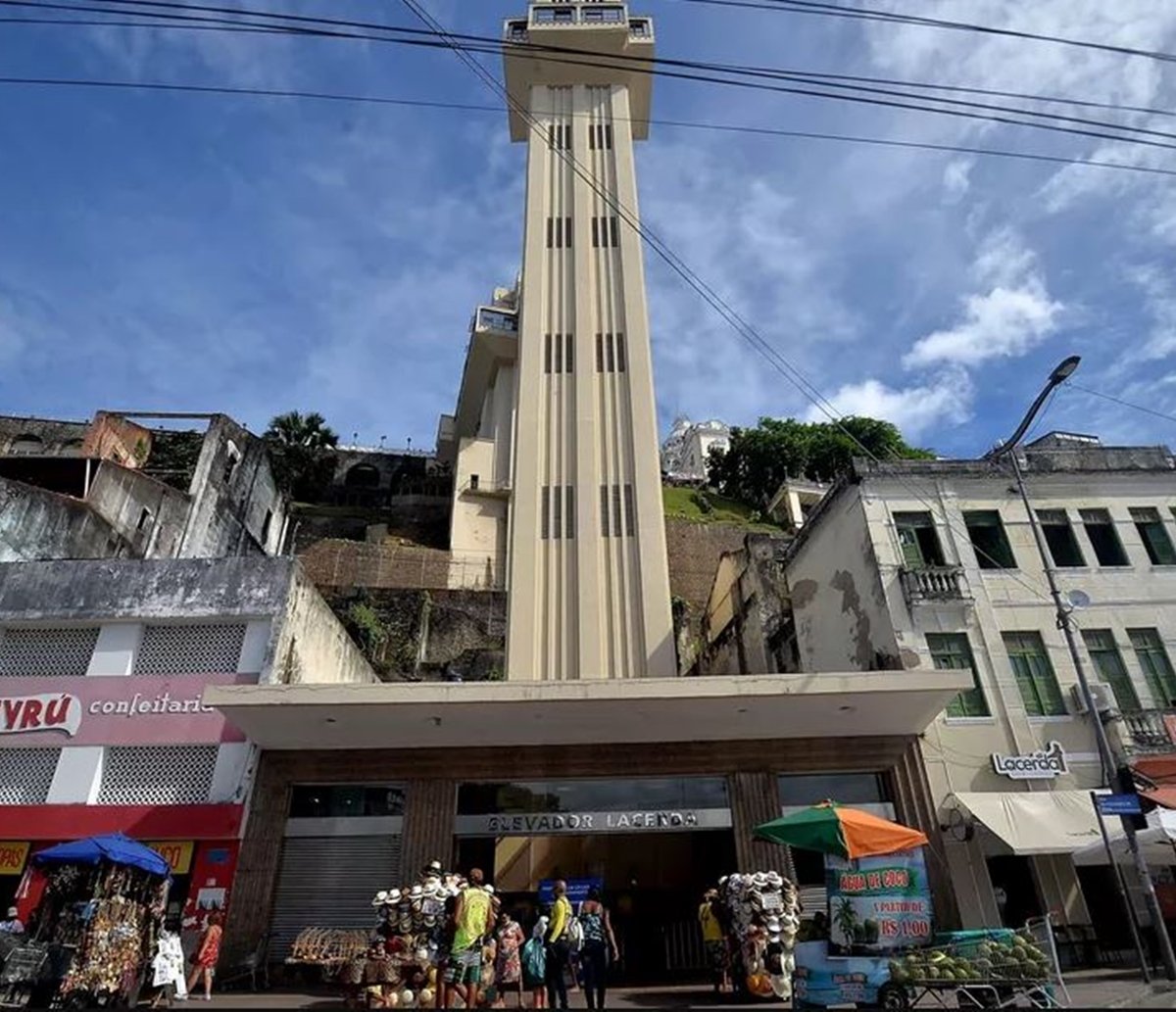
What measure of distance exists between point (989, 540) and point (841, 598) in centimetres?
366

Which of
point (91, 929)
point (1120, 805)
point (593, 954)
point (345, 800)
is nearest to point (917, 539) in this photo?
point (1120, 805)

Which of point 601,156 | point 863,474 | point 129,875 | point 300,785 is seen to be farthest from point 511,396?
point 129,875

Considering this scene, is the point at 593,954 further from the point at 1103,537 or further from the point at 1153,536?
the point at 1153,536

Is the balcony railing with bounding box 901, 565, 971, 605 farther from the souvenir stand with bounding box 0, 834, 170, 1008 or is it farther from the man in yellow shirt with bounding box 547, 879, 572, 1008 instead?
the souvenir stand with bounding box 0, 834, 170, 1008

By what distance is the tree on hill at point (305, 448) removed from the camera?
5175cm

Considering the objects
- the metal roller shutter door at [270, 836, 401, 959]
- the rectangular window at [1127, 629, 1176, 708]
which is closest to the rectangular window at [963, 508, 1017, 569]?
the rectangular window at [1127, 629, 1176, 708]

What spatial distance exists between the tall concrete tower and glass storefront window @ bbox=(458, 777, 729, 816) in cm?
336

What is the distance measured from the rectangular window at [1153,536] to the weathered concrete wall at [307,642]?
63.6 ft

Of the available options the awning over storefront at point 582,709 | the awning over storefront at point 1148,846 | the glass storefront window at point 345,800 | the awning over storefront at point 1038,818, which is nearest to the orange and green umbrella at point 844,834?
the awning over storefront at point 582,709

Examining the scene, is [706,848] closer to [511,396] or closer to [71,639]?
[71,639]

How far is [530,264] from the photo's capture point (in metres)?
26.8

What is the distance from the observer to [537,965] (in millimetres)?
9641

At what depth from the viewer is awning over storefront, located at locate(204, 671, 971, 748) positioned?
42.8 feet

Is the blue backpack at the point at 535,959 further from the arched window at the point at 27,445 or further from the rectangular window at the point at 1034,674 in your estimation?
the arched window at the point at 27,445
